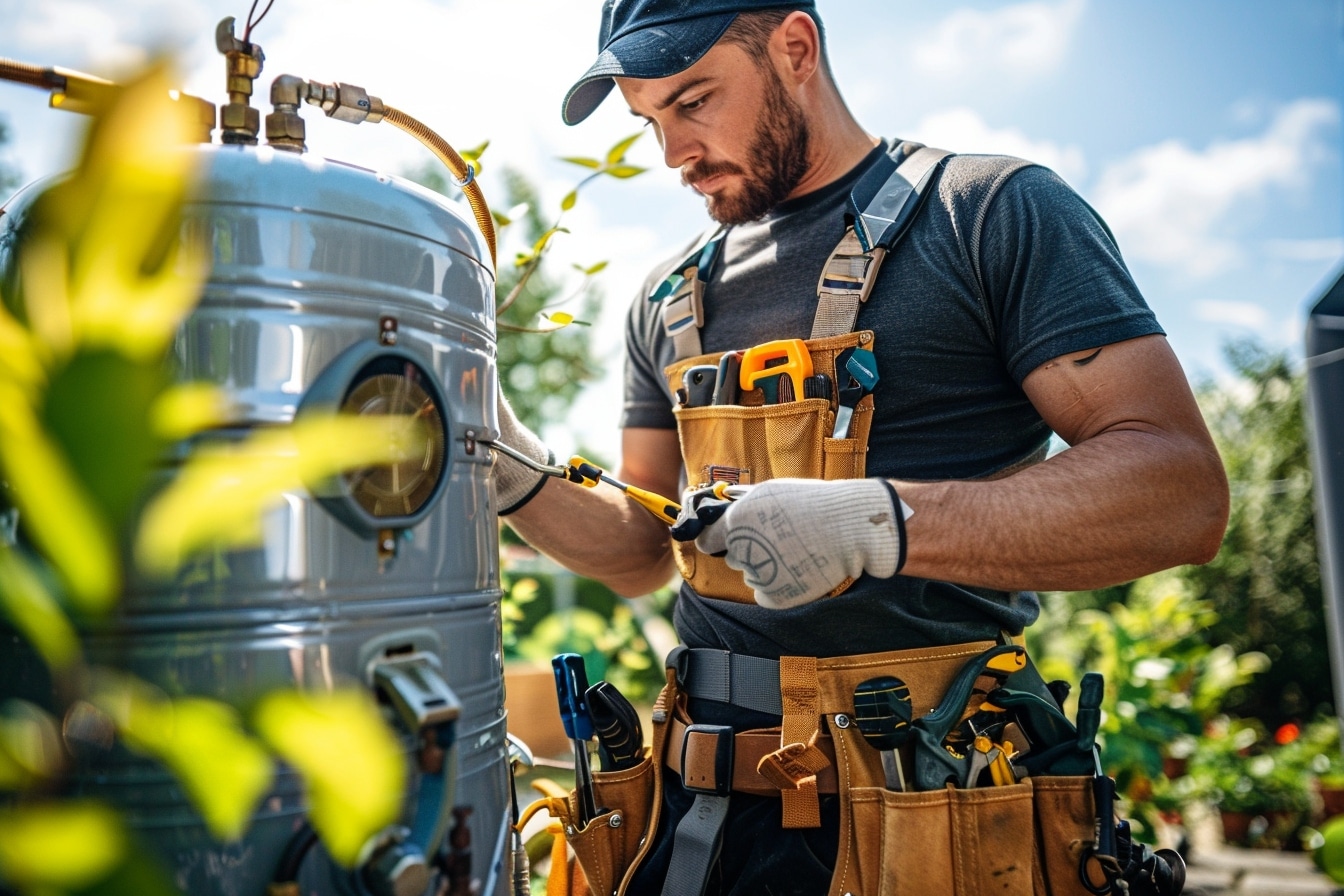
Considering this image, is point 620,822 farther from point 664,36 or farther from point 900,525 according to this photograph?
point 664,36

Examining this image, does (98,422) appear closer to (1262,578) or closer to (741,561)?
(741,561)

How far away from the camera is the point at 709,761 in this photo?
1.62 metres

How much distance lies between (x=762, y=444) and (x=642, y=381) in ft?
2.11

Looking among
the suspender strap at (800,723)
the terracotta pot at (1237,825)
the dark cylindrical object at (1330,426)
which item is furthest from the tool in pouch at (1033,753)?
the terracotta pot at (1237,825)

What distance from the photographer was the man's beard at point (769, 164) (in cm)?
191

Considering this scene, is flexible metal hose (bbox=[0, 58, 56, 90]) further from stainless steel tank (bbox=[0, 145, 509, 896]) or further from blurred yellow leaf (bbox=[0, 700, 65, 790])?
blurred yellow leaf (bbox=[0, 700, 65, 790])

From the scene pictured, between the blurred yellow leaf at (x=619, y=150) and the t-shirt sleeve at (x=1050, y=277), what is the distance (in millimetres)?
822

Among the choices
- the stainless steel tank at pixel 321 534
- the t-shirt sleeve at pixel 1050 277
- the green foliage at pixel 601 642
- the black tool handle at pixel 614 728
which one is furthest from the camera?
the green foliage at pixel 601 642

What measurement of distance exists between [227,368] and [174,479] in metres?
0.11

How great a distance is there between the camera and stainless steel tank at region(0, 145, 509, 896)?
0.87 m

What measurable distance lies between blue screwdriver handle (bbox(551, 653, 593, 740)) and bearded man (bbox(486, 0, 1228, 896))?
19 centimetres

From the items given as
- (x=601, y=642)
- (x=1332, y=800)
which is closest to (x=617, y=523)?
(x=601, y=642)

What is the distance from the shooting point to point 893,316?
5.44ft

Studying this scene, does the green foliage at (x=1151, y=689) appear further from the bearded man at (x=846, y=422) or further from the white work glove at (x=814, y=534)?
the white work glove at (x=814, y=534)
